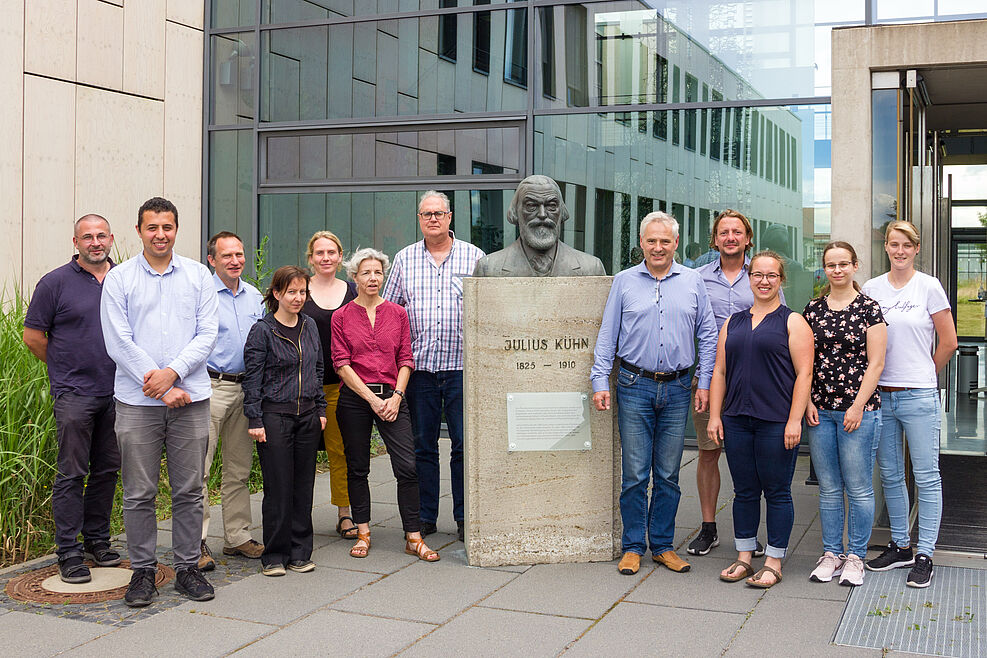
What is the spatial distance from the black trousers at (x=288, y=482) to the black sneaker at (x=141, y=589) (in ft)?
2.29

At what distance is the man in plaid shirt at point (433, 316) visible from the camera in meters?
6.22

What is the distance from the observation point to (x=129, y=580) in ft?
18.1

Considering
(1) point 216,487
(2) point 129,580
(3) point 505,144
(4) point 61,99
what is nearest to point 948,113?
(3) point 505,144

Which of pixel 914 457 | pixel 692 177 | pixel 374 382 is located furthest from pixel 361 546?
pixel 692 177

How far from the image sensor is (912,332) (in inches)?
215

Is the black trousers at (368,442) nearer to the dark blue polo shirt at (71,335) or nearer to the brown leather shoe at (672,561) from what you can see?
the dark blue polo shirt at (71,335)

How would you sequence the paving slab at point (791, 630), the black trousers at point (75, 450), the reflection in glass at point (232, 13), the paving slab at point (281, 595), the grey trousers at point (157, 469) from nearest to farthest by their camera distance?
the paving slab at point (791, 630) < the paving slab at point (281, 595) < the grey trousers at point (157, 469) < the black trousers at point (75, 450) < the reflection in glass at point (232, 13)

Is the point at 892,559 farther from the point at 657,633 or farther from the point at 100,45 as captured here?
the point at 100,45

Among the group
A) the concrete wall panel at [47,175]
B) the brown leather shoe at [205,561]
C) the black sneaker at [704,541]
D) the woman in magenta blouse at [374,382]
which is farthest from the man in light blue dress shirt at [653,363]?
the concrete wall panel at [47,175]

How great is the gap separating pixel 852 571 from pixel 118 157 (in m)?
8.42

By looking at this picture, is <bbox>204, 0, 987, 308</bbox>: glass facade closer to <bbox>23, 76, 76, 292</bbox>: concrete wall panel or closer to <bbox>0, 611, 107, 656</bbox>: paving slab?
<bbox>23, 76, 76, 292</bbox>: concrete wall panel

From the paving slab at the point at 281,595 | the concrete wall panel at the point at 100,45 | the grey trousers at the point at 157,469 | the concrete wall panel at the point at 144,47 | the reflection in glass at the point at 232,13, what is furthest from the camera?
the reflection in glass at the point at 232,13

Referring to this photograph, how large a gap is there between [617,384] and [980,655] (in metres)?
2.19

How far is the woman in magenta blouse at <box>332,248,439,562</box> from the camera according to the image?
19.4ft
